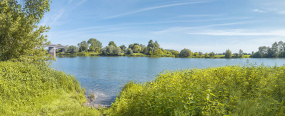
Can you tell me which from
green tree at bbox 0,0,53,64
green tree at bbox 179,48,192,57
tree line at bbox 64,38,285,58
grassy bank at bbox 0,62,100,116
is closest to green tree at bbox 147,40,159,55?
tree line at bbox 64,38,285,58

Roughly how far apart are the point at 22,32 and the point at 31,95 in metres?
6.70

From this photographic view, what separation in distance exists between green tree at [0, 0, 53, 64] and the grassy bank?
3335 mm

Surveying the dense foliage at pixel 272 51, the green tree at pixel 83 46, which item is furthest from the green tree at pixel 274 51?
the green tree at pixel 83 46

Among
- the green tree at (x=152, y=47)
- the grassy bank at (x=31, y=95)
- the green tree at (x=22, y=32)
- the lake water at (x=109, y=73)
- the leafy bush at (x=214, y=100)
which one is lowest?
the lake water at (x=109, y=73)

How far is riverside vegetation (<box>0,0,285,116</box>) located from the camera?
14.2 feet

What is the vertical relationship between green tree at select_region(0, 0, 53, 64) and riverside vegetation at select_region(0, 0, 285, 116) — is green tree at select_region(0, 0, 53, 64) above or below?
above

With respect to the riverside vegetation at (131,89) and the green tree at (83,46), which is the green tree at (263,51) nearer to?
the riverside vegetation at (131,89)

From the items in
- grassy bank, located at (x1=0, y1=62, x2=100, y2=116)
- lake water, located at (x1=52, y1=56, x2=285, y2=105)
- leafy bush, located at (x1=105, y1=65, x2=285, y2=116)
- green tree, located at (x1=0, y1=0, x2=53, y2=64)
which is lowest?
lake water, located at (x1=52, y1=56, x2=285, y2=105)

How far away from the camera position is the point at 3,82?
7727 millimetres

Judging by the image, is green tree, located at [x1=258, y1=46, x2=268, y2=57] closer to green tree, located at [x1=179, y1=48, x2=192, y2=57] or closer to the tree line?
the tree line

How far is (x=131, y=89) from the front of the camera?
1091cm

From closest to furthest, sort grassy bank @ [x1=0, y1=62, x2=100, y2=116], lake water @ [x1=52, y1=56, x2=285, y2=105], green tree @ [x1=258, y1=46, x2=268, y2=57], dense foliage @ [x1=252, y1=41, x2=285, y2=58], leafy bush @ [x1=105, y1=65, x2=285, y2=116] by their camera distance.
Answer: leafy bush @ [x1=105, y1=65, x2=285, y2=116] < grassy bank @ [x1=0, y1=62, x2=100, y2=116] < lake water @ [x1=52, y1=56, x2=285, y2=105] < dense foliage @ [x1=252, y1=41, x2=285, y2=58] < green tree @ [x1=258, y1=46, x2=268, y2=57]

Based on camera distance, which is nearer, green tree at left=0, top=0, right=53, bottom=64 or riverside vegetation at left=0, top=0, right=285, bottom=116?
riverside vegetation at left=0, top=0, right=285, bottom=116

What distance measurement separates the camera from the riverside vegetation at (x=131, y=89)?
14.2ft
